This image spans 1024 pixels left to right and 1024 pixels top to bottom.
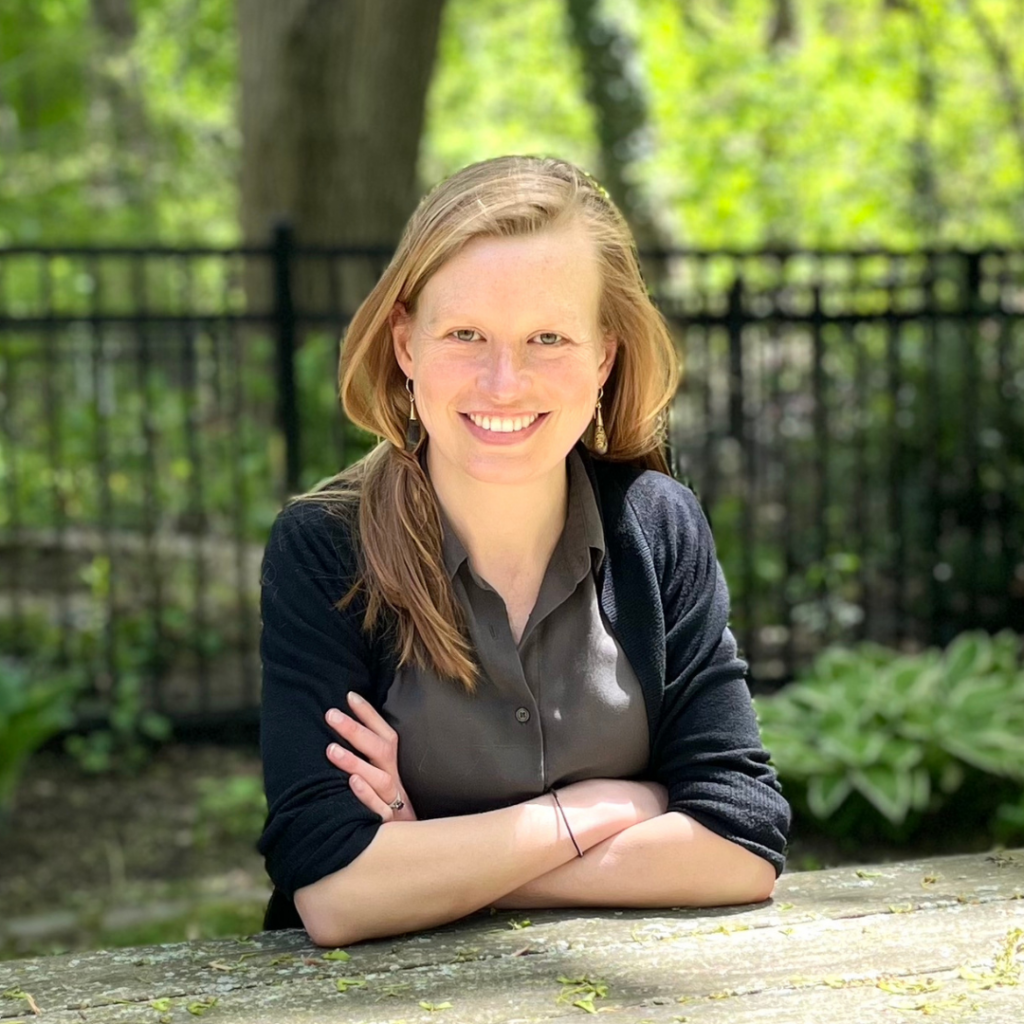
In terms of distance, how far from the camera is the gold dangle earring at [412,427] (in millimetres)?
2209

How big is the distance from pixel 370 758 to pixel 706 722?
46 cm

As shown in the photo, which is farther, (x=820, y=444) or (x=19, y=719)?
(x=820, y=444)

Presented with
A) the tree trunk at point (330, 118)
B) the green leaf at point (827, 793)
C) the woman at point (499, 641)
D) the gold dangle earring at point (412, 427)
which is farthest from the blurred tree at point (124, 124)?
the woman at point (499, 641)

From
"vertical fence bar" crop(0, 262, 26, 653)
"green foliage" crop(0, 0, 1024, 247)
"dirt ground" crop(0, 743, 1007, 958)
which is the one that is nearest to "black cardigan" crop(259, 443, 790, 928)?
"dirt ground" crop(0, 743, 1007, 958)

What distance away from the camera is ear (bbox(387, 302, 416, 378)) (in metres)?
2.11

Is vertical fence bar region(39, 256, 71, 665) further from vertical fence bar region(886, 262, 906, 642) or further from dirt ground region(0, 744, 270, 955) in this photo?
vertical fence bar region(886, 262, 906, 642)

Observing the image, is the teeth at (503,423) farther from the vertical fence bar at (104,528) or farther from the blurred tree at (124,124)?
the blurred tree at (124,124)

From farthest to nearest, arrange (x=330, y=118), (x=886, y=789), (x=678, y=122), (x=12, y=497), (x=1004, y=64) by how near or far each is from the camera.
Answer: (x=678, y=122)
(x=1004, y=64)
(x=330, y=118)
(x=12, y=497)
(x=886, y=789)

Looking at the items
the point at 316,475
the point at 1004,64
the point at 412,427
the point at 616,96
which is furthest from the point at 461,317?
the point at 616,96

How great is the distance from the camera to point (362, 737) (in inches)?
79.1

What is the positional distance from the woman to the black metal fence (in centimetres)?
381

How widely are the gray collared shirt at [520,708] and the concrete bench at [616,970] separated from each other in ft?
0.60

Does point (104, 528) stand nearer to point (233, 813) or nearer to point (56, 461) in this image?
point (56, 461)

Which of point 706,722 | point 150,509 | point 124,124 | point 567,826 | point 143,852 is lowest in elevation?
point 143,852
